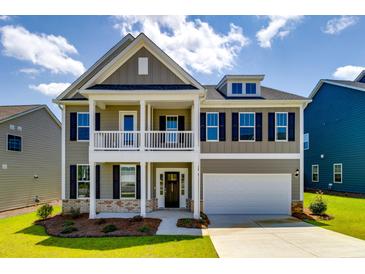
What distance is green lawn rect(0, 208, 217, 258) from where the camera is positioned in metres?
8.40

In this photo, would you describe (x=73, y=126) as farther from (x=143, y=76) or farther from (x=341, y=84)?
(x=341, y=84)

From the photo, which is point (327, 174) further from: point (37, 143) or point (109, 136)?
point (37, 143)

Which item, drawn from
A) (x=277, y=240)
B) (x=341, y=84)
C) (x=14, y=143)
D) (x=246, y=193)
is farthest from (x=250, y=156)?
(x=14, y=143)

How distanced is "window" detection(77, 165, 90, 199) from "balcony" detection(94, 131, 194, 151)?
226cm

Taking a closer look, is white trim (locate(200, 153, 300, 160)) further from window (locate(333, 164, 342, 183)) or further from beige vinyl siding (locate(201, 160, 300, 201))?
window (locate(333, 164, 342, 183))

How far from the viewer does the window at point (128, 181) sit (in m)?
15.1

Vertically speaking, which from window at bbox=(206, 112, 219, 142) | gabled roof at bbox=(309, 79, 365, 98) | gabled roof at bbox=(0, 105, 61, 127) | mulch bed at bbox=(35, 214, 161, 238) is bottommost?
mulch bed at bbox=(35, 214, 161, 238)

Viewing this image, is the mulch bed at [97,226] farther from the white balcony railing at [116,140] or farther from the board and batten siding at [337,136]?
the board and batten siding at [337,136]

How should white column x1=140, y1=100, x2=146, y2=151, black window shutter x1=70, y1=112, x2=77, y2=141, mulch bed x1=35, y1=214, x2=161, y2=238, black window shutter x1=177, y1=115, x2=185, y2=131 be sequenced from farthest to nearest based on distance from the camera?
black window shutter x1=177, y1=115, x2=185, y2=131 → black window shutter x1=70, y1=112, x2=77, y2=141 → white column x1=140, y1=100, x2=146, y2=151 → mulch bed x1=35, y1=214, x2=161, y2=238

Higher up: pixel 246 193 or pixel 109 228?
pixel 246 193

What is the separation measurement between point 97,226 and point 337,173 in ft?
60.9

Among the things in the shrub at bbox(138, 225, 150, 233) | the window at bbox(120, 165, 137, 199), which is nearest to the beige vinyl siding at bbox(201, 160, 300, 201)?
the window at bbox(120, 165, 137, 199)

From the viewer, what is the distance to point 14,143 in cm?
1766

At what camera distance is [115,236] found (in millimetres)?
10602
